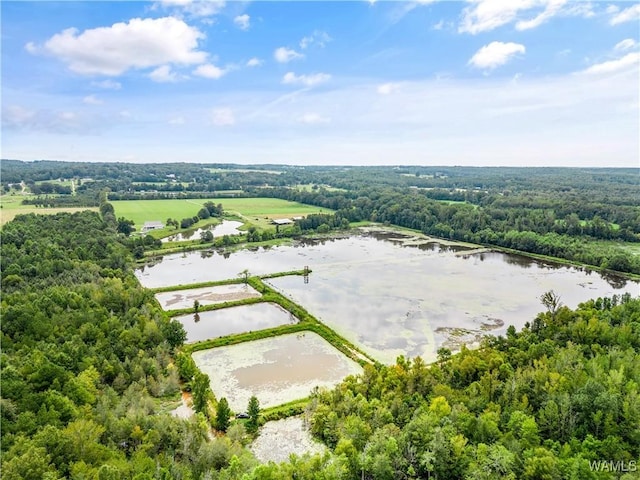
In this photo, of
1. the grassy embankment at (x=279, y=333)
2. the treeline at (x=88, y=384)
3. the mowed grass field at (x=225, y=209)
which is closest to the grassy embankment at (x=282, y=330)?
the grassy embankment at (x=279, y=333)

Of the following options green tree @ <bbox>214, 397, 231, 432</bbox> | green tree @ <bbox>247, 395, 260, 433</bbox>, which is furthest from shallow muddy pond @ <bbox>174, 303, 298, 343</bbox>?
green tree @ <bbox>247, 395, 260, 433</bbox>

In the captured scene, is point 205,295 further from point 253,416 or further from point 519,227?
point 519,227

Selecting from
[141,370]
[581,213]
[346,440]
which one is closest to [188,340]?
[141,370]

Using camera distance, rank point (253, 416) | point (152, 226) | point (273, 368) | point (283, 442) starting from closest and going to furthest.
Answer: point (283, 442)
point (253, 416)
point (273, 368)
point (152, 226)

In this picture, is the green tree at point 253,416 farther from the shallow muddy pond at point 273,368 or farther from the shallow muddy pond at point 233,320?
the shallow muddy pond at point 233,320

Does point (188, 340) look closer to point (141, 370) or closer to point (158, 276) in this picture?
point (141, 370)

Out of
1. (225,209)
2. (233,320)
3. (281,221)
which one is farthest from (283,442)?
(225,209)
